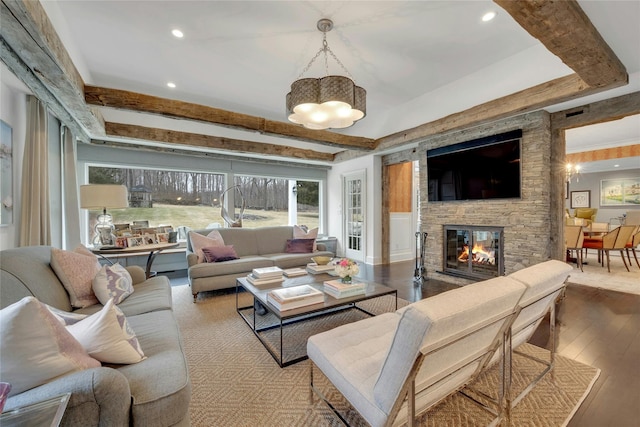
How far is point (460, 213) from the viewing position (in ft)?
13.7

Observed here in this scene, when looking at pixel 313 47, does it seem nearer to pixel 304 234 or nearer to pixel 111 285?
pixel 111 285

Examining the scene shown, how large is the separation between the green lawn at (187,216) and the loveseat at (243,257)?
5.22ft

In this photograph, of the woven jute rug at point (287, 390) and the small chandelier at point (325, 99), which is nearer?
the woven jute rug at point (287, 390)

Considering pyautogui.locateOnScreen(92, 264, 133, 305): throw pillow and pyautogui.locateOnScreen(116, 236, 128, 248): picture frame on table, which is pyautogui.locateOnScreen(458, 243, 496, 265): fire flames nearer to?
pyautogui.locateOnScreen(92, 264, 133, 305): throw pillow

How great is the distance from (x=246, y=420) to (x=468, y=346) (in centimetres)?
125

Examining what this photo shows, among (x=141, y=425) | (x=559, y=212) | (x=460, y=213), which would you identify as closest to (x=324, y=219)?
(x=460, y=213)

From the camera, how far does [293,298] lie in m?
2.03

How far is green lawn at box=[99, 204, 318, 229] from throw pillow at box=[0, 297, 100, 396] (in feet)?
15.7

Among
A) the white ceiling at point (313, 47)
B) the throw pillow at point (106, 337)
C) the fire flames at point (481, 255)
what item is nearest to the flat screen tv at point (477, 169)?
the white ceiling at point (313, 47)

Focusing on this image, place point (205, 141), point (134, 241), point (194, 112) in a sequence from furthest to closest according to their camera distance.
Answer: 1. point (205, 141)
2. point (134, 241)
3. point (194, 112)

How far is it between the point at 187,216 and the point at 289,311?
178 inches

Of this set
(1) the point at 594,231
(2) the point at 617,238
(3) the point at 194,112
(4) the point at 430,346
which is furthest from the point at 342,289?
(1) the point at 594,231

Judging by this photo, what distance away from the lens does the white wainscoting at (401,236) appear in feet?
19.5

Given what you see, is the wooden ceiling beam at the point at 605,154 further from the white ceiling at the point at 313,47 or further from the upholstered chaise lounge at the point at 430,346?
the upholstered chaise lounge at the point at 430,346
